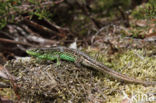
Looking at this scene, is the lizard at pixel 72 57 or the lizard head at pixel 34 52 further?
the lizard head at pixel 34 52

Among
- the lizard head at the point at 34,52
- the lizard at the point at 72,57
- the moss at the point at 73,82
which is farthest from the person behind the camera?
the lizard head at the point at 34,52

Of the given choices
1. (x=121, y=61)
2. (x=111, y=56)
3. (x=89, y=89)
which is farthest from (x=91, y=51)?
(x=89, y=89)

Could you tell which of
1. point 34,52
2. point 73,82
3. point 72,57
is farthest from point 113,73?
point 34,52

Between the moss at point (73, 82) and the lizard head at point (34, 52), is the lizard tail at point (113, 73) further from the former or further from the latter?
the lizard head at point (34, 52)

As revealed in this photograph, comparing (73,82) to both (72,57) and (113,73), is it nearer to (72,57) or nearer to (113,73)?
(72,57)

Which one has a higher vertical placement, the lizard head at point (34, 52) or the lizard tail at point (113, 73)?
the lizard head at point (34, 52)

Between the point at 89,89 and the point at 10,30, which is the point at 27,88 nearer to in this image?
the point at 89,89

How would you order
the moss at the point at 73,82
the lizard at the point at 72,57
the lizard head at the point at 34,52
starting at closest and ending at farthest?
the moss at the point at 73,82 < the lizard at the point at 72,57 < the lizard head at the point at 34,52

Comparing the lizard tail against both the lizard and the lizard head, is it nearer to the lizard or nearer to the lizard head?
the lizard

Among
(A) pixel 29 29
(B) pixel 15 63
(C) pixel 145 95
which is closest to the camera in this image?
(C) pixel 145 95

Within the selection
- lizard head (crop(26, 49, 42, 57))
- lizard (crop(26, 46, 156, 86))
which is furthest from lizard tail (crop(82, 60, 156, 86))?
lizard head (crop(26, 49, 42, 57))

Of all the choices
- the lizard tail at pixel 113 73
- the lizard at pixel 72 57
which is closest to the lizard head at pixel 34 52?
the lizard at pixel 72 57
